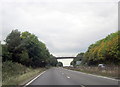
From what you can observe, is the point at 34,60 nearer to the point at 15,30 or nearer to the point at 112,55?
the point at 15,30

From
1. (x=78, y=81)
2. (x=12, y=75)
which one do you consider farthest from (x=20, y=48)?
(x=78, y=81)

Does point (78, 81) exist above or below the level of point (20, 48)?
below

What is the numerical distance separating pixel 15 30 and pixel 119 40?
105 ft

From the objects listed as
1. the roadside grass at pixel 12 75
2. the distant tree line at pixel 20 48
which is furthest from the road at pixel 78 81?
the distant tree line at pixel 20 48

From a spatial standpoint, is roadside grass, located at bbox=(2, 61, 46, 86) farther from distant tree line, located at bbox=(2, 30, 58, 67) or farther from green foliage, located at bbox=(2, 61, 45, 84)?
distant tree line, located at bbox=(2, 30, 58, 67)

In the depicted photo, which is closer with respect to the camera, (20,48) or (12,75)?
(12,75)

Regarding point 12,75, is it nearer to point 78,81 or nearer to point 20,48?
point 78,81

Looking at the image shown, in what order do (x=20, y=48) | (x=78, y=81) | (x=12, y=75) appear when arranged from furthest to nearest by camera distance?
(x=20, y=48) → (x=12, y=75) → (x=78, y=81)

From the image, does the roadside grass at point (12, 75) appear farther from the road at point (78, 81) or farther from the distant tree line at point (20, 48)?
the distant tree line at point (20, 48)

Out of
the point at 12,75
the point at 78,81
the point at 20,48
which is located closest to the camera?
the point at 78,81

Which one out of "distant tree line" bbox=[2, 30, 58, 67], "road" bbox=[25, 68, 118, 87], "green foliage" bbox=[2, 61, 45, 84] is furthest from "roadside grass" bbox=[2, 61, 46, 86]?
"distant tree line" bbox=[2, 30, 58, 67]

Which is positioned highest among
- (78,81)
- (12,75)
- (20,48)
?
(20,48)

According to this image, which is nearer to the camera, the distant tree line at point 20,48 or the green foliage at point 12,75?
the green foliage at point 12,75

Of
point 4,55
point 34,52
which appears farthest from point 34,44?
point 4,55
